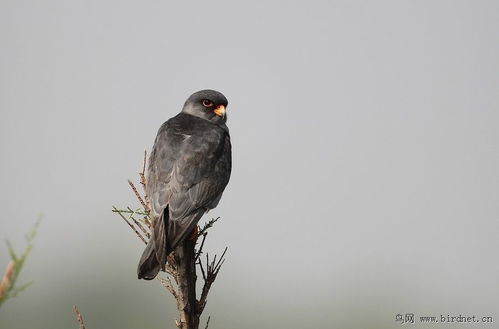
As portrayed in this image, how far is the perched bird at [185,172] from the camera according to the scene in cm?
705

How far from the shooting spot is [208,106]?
10.7 m

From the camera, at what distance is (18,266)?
2.90 m

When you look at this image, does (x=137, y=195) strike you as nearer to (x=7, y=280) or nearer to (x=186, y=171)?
(x=186, y=171)

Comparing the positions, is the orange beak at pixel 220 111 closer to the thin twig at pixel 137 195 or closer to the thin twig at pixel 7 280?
the thin twig at pixel 137 195

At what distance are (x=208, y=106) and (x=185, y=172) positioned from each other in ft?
7.74

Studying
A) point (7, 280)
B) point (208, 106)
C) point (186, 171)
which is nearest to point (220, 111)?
point (208, 106)

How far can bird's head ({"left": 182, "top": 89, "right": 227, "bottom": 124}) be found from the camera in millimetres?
10596

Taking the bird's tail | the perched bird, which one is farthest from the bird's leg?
the bird's tail

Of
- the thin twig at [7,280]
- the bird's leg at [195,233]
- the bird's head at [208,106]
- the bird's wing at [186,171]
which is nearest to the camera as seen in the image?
the thin twig at [7,280]

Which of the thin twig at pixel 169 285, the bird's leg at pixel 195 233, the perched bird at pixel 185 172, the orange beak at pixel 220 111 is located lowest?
the thin twig at pixel 169 285

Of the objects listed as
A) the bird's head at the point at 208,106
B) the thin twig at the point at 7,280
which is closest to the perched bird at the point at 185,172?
the bird's head at the point at 208,106

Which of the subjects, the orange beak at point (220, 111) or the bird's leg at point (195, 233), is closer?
the bird's leg at point (195, 233)

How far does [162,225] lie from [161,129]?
8.05 feet

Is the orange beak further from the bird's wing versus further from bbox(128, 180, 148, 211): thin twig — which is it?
bbox(128, 180, 148, 211): thin twig
